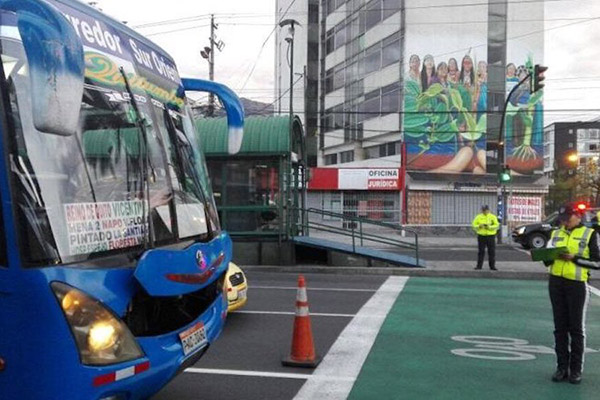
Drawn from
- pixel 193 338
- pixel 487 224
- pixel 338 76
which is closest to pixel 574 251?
pixel 193 338

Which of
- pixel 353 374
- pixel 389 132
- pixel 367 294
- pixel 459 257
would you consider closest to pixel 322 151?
pixel 389 132

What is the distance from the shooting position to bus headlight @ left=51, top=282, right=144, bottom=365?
2879 millimetres

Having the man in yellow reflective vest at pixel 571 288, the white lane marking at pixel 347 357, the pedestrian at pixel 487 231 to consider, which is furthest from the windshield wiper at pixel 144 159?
the pedestrian at pixel 487 231

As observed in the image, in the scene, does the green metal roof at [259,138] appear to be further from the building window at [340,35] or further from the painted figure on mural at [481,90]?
the building window at [340,35]

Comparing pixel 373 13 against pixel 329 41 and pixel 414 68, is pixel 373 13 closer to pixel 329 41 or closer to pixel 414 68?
pixel 414 68

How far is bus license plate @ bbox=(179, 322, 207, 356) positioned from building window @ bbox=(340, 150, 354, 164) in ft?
155

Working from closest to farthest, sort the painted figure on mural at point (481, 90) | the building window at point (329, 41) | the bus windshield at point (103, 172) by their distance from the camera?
1. the bus windshield at point (103, 172)
2. the painted figure on mural at point (481, 90)
3. the building window at point (329, 41)

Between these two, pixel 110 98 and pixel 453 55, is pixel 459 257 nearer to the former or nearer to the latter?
pixel 110 98

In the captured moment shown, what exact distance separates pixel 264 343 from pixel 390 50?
39589mm

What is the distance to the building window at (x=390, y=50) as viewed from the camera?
43219mm

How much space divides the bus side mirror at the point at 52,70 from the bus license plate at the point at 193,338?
5.10 feet

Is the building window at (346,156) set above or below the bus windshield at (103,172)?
above

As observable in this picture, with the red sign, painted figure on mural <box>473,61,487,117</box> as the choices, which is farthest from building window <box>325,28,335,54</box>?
the red sign

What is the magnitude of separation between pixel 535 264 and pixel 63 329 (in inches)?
639
